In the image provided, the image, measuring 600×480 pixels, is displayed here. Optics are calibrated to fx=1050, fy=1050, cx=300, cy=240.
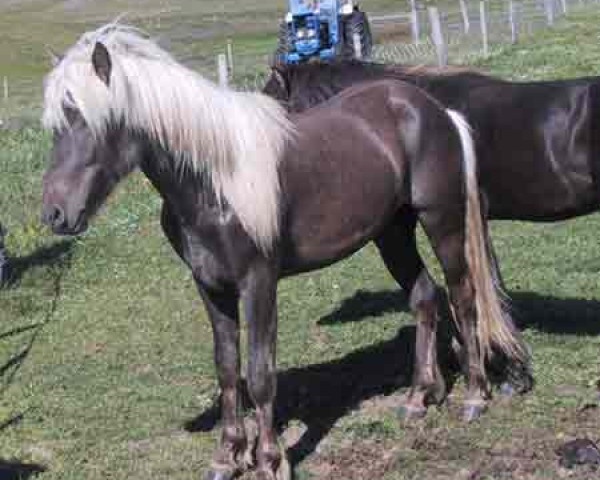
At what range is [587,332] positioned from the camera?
22.5 ft

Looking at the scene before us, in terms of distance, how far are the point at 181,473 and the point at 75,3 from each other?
76187mm

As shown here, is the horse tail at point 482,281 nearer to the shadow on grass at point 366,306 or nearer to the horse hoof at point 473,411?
the horse hoof at point 473,411

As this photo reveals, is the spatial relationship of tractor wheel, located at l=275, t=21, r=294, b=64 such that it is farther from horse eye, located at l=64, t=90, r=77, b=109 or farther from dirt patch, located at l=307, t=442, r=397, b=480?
horse eye, located at l=64, t=90, r=77, b=109

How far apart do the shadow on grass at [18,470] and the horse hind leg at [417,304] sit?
6.51ft

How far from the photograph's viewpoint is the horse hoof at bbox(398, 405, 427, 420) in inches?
226

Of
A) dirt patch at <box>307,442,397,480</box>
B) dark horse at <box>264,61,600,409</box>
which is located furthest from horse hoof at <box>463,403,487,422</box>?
dirt patch at <box>307,442,397,480</box>

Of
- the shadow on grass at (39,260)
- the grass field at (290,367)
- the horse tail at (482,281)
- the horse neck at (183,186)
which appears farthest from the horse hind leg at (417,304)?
the shadow on grass at (39,260)

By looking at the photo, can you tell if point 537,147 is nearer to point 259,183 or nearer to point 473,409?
point 473,409

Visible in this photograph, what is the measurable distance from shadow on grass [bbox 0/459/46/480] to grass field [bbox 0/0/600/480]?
0.01 meters

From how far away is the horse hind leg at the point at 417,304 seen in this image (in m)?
5.85

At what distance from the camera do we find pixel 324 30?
19.7 meters

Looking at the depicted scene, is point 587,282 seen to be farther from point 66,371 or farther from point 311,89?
point 66,371

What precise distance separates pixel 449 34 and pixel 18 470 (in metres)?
31.8

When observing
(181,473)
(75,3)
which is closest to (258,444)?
(181,473)
